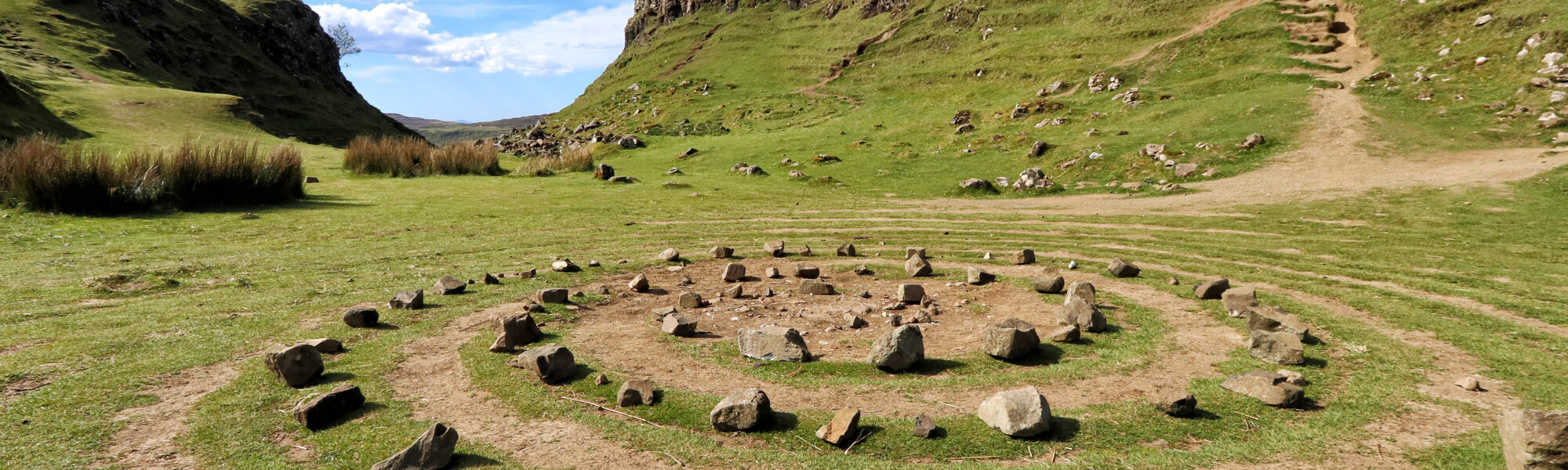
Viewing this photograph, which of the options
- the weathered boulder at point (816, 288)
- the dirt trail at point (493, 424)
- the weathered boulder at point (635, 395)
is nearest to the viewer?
the dirt trail at point (493, 424)

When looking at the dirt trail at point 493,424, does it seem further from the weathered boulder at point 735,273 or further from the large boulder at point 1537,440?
the large boulder at point 1537,440

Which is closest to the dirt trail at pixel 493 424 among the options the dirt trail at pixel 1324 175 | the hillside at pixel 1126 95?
the dirt trail at pixel 1324 175

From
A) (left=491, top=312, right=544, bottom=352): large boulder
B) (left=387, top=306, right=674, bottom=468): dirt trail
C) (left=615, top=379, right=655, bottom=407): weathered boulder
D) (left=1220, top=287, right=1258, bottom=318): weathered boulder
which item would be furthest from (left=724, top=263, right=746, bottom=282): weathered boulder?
(left=1220, top=287, right=1258, bottom=318): weathered boulder

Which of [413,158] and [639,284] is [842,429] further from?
[413,158]

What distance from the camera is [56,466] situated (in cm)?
470

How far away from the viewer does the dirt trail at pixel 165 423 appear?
491 cm

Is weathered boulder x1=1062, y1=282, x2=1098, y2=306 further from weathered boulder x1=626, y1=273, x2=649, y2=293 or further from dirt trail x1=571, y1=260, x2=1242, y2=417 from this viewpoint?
weathered boulder x1=626, y1=273, x2=649, y2=293

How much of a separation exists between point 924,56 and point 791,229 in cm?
5098

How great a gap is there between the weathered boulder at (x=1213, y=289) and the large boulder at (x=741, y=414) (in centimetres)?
745

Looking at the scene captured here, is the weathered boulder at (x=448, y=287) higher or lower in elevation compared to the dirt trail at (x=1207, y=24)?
lower

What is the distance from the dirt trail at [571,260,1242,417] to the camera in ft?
21.1

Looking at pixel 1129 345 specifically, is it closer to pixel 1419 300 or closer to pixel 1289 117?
pixel 1419 300

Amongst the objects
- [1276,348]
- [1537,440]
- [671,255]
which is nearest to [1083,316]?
[1276,348]

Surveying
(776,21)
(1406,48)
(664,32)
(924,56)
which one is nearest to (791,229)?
(1406,48)
